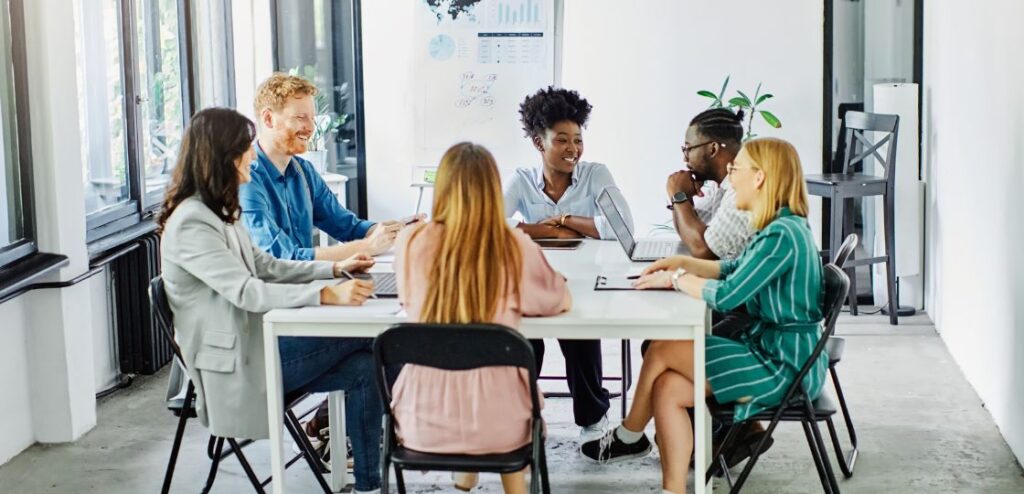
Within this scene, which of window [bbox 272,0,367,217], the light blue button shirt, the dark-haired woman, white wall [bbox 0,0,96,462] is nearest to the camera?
white wall [bbox 0,0,96,462]

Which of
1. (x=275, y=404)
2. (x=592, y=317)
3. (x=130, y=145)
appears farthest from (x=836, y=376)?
(x=130, y=145)

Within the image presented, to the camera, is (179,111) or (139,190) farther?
(179,111)

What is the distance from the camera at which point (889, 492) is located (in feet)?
12.5

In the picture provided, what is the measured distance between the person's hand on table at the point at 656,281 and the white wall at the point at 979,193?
128 centimetres

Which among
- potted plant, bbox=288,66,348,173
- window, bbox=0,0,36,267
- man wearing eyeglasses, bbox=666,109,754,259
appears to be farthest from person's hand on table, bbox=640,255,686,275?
potted plant, bbox=288,66,348,173

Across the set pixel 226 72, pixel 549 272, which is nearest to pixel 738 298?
pixel 549 272

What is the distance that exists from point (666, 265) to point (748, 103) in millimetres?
3166

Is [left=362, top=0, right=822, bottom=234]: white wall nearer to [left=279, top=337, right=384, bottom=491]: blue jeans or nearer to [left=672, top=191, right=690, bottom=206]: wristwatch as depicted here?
[left=672, top=191, right=690, bottom=206]: wristwatch

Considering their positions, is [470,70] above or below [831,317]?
above

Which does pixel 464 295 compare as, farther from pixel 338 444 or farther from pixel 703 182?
pixel 703 182

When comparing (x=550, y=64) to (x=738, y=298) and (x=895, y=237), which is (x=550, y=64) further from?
(x=738, y=298)

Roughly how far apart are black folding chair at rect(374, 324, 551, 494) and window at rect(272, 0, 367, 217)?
446 cm

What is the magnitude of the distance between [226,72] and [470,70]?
122 centimetres

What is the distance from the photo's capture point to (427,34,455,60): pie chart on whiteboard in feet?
21.9
